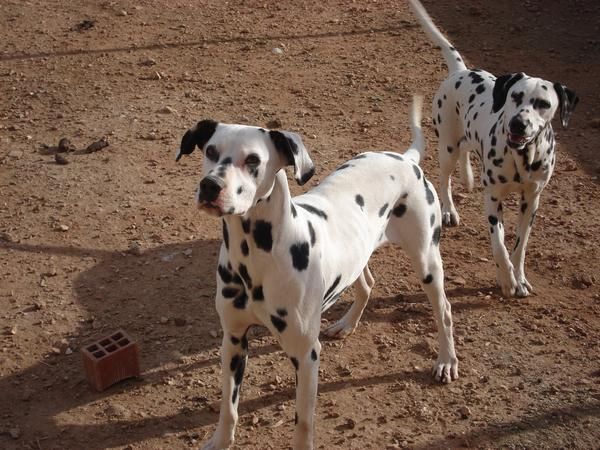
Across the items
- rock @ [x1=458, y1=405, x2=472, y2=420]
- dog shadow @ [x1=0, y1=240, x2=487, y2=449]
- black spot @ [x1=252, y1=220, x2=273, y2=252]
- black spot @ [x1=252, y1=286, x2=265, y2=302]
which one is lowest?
dog shadow @ [x1=0, y1=240, x2=487, y2=449]

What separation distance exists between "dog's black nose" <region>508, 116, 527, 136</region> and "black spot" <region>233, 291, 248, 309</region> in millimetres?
2647

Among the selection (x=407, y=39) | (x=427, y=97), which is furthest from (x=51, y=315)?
(x=407, y=39)

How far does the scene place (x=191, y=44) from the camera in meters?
10.8

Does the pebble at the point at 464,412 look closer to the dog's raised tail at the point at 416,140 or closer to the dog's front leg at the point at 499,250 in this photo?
the dog's front leg at the point at 499,250

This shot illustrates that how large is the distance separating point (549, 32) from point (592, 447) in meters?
7.89

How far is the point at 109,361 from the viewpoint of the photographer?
5102 millimetres

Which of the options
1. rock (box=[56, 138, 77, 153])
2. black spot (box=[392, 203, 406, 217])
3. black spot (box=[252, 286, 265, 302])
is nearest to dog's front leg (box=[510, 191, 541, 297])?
black spot (box=[392, 203, 406, 217])

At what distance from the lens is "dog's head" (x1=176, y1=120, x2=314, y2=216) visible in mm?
3570

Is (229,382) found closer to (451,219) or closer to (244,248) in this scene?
(244,248)

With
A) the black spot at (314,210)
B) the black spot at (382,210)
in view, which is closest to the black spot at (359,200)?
the black spot at (382,210)

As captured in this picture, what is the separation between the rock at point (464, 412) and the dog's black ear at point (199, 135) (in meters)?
2.47

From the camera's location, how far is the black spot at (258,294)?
4.07 metres

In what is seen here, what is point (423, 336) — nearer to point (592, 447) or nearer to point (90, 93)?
point (592, 447)

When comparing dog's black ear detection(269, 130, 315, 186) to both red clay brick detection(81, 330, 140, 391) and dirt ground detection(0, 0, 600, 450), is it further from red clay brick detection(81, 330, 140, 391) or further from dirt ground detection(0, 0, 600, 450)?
red clay brick detection(81, 330, 140, 391)
